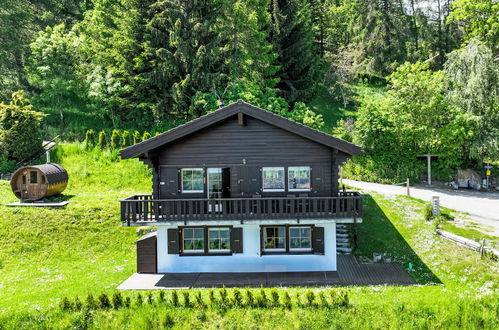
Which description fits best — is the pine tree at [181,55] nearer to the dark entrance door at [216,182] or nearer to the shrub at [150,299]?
the dark entrance door at [216,182]

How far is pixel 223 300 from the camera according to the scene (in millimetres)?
11633

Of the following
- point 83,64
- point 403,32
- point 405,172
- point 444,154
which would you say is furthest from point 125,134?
point 403,32

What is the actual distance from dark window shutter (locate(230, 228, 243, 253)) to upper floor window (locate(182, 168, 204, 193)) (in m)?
2.19

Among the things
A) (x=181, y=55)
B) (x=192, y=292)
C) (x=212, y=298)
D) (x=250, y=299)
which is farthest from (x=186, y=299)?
(x=181, y=55)

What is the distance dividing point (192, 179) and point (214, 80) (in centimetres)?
1526

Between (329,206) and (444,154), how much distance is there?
50.0 ft

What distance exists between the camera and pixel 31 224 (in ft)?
59.6

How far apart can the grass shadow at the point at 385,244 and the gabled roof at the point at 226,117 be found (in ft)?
16.1

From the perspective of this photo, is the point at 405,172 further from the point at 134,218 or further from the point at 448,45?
the point at 448,45

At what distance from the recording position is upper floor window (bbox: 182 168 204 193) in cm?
1538

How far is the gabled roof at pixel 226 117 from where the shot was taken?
14.3 meters

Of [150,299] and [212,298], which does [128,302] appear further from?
[212,298]

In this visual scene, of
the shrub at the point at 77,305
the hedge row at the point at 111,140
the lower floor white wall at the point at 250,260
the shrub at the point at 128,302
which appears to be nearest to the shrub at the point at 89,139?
the hedge row at the point at 111,140

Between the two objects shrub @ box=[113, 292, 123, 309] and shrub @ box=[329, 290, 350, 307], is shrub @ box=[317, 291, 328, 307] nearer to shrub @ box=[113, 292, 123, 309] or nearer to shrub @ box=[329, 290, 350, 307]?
shrub @ box=[329, 290, 350, 307]
